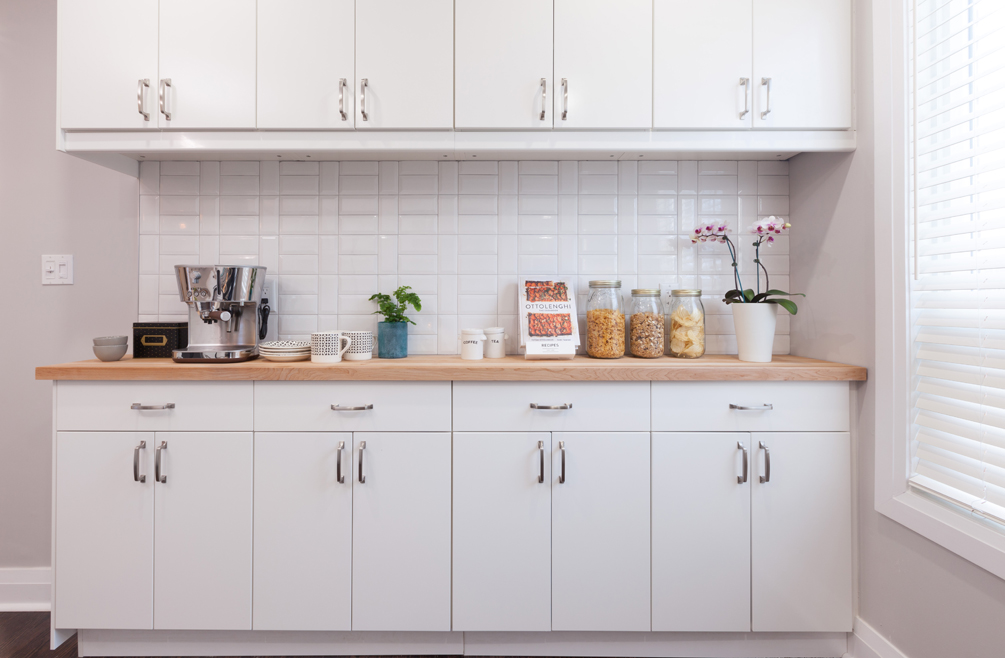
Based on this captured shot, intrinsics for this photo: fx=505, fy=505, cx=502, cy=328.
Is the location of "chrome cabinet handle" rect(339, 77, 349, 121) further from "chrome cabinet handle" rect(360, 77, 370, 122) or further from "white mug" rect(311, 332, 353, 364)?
"white mug" rect(311, 332, 353, 364)

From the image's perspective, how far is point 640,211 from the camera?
207 cm

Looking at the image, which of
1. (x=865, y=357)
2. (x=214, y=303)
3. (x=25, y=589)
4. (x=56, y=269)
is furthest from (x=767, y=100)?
(x=25, y=589)

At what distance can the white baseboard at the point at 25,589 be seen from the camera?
2002mm

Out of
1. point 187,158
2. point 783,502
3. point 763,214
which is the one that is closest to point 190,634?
point 187,158

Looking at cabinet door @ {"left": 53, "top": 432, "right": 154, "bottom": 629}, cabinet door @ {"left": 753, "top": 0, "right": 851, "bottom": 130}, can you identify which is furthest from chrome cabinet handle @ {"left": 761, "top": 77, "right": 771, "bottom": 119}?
cabinet door @ {"left": 53, "top": 432, "right": 154, "bottom": 629}

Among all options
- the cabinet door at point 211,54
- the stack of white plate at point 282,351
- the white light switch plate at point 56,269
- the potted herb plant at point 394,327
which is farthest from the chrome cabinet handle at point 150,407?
the cabinet door at point 211,54

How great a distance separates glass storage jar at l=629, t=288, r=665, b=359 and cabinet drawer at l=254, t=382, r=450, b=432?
0.75 m

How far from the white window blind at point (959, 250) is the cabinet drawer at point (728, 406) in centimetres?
30

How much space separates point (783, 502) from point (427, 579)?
46.1 inches

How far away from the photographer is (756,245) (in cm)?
189

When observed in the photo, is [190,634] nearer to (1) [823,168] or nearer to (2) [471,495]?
(2) [471,495]

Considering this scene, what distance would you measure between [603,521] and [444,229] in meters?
1.25

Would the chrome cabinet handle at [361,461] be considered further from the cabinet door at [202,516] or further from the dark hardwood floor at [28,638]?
the dark hardwood floor at [28,638]

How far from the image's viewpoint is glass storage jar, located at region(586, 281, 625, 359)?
6.06ft
